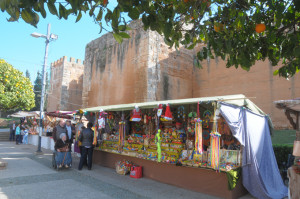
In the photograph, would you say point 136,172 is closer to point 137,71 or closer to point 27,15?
point 27,15

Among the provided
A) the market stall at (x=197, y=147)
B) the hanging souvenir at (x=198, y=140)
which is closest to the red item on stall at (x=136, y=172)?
the market stall at (x=197, y=147)

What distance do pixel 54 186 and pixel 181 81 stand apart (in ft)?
40.2

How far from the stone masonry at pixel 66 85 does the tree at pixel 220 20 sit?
2459 cm

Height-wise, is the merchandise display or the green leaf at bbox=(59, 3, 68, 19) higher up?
the green leaf at bbox=(59, 3, 68, 19)

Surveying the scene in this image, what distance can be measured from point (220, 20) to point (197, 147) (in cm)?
293

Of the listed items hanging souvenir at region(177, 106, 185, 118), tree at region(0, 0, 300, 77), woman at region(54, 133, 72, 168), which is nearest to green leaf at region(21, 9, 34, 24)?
tree at region(0, 0, 300, 77)

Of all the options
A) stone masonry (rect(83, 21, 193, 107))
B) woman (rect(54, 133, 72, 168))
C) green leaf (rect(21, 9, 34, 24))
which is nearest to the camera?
green leaf (rect(21, 9, 34, 24))

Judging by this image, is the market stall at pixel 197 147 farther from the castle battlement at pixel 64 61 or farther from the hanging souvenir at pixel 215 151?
the castle battlement at pixel 64 61

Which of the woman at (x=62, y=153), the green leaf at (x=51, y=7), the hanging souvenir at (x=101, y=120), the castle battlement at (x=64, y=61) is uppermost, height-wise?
the castle battlement at (x=64, y=61)

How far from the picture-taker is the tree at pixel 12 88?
1455 cm

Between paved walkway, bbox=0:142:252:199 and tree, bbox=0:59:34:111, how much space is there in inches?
→ 355

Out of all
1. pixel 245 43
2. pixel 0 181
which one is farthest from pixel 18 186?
pixel 245 43

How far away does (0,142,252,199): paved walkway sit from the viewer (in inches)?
199

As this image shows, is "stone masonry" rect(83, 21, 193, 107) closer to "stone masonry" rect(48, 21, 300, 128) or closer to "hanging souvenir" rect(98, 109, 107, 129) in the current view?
"stone masonry" rect(48, 21, 300, 128)
